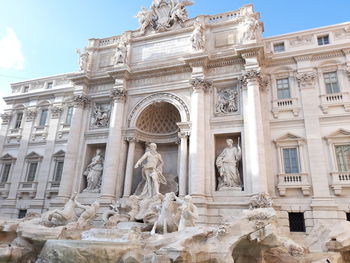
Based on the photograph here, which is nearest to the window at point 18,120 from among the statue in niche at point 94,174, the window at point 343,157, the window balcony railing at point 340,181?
the statue in niche at point 94,174

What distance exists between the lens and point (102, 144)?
18719mm

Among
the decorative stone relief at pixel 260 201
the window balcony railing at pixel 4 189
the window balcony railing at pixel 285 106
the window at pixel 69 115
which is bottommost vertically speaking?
the decorative stone relief at pixel 260 201

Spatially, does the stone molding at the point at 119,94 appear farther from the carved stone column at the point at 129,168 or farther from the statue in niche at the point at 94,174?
the statue in niche at the point at 94,174

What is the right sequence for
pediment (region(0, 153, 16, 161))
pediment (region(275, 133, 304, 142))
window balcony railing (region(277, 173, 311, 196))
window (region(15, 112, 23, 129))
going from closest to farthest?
1. window balcony railing (region(277, 173, 311, 196))
2. pediment (region(275, 133, 304, 142))
3. pediment (region(0, 153, 16, 161))
4. window (region(15, 112, 23, 129))

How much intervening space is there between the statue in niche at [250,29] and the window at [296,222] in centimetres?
997

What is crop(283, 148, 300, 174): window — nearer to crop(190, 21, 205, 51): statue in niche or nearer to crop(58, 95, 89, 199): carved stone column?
crop(190, 21, 205, 51): statue in niche

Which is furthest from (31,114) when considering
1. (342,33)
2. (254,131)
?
(342,33)

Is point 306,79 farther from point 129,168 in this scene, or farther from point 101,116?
point 101,116

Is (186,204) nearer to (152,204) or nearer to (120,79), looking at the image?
(152,204)

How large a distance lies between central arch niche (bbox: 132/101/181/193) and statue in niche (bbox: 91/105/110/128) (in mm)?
2404

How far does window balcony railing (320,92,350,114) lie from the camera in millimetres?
15102

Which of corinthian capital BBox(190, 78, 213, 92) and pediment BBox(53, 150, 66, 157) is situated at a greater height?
corinthian capital BBox(190, 78, 213, 92)

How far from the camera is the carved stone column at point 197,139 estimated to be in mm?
14875

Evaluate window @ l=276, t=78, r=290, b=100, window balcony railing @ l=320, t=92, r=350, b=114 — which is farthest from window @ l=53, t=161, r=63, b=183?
window balcony railing @ l=320, t=92, r=350, b=114
